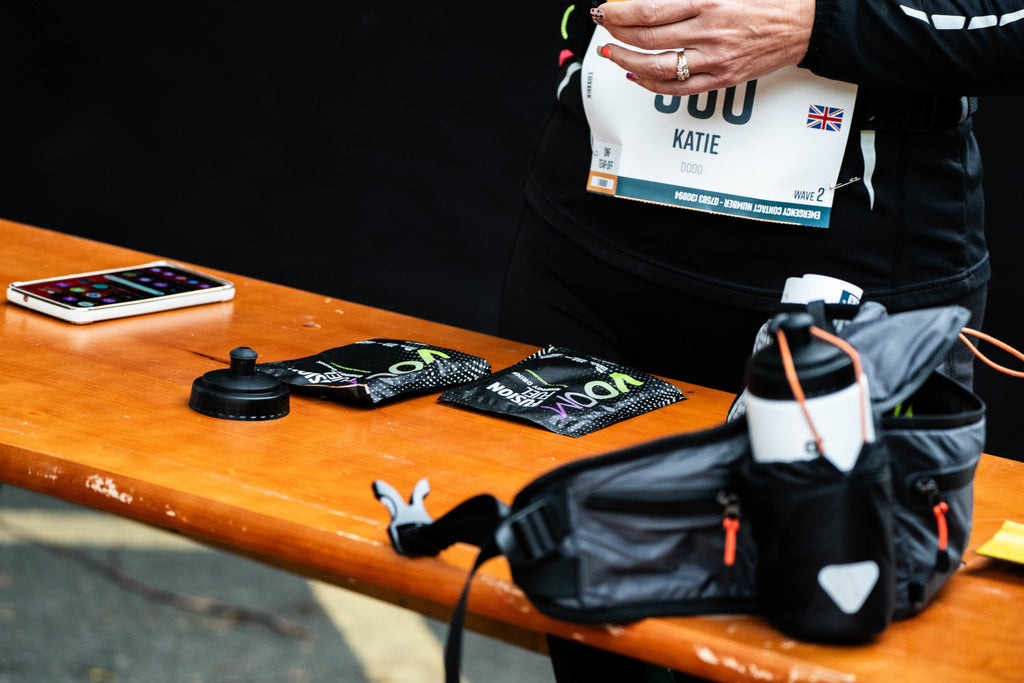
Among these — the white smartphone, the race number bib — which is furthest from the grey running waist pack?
the white smartphone

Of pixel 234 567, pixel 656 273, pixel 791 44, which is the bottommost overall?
pixel 234 567

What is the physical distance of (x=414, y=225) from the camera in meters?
2.38

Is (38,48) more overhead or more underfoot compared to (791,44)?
more underfoot

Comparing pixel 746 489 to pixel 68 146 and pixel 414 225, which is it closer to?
pixel 414 225

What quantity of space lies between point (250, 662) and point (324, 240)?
3.06ft

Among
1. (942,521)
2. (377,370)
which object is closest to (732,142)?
(377,370)

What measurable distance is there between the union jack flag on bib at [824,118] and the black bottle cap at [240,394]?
601mm

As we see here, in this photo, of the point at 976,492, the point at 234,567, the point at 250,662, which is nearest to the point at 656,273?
the point at 976,492

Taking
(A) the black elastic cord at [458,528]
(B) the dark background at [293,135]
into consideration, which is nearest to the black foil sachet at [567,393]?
(A) the black elastic cord at [458,528]

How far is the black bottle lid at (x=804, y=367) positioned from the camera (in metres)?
0.64

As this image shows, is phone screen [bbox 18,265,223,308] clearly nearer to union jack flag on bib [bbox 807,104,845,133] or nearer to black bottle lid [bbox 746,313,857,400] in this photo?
union jack flag on bib [bbox 807,104,845,133]

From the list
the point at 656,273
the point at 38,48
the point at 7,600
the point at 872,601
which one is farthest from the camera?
the point at 38,48

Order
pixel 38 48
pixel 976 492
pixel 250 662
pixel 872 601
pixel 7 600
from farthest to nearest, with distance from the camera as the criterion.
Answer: pixel 38 48 < pixel 7 600 < pixel 250 662 < pixel 976 492 < pixel 872 601

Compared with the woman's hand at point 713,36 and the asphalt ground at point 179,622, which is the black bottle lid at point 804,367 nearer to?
the woman's hand at point 713,36
